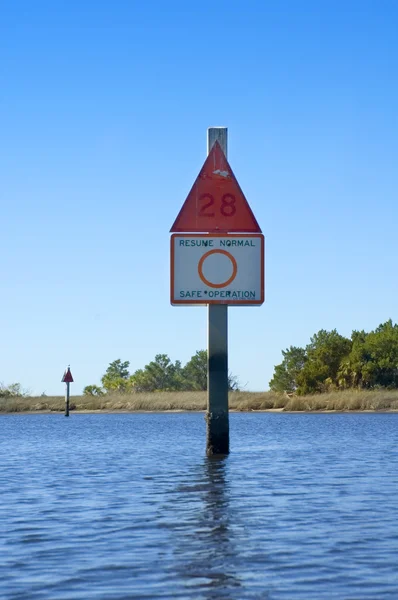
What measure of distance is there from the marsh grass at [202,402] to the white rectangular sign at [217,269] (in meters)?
52.6

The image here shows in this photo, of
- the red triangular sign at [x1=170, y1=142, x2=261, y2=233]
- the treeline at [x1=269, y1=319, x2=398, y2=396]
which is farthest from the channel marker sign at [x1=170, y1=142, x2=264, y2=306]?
the treeline at [x1=269, y1=319, x2=398, y2=396]

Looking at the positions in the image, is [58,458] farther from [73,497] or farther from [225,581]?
[225,581]

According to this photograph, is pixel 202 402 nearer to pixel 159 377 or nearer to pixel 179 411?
pixel 179 411

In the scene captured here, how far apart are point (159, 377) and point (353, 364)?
63.5m

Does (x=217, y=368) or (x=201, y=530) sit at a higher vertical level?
(x=217, y=368)

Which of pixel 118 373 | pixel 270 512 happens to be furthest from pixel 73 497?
pixel 118 373

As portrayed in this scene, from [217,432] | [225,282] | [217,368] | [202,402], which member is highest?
[225,282]

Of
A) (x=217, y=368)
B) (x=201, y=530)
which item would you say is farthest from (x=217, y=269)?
(x=201, y=530)

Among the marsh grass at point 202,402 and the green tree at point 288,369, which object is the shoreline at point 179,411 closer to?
the marsh grass at point 202,402

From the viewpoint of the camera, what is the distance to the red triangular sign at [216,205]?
19.3 metres

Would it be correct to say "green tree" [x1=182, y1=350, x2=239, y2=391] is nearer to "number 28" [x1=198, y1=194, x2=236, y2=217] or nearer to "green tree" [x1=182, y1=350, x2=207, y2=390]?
"green tree" [x1=182, y1=350, x2=207, y2=390]

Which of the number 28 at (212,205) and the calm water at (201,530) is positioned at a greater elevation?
the number 28 at (212,205)

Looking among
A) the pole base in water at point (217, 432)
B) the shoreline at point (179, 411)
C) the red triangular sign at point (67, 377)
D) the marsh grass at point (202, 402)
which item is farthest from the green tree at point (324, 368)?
the pole base in water at point (217, 432)

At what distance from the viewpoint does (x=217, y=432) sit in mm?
19828
